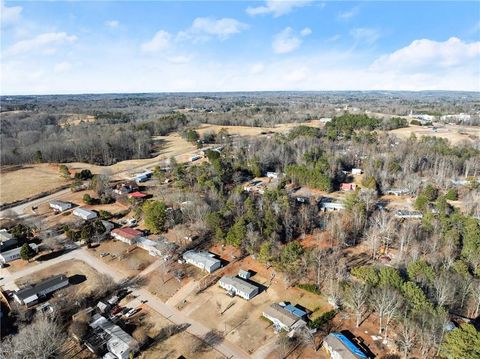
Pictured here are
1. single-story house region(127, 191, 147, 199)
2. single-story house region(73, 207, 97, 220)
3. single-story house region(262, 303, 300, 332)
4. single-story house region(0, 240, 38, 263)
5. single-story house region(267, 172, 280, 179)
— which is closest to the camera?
single-story house region(262, 303, 300, 332)

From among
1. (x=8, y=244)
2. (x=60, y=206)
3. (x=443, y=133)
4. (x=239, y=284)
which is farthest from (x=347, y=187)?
(x=443, y=133)

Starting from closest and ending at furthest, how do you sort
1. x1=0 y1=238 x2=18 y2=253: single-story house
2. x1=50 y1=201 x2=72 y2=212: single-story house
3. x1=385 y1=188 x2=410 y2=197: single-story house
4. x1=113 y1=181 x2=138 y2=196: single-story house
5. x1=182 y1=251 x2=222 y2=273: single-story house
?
x1=182 y1=251 x2=222 y2=273: single-story house → x1=0 y1=238 x2=18 y2=253: single-story house → x1=50 y1=201 x2=72 y2=212: single-story house → x1=385 y1=188 x2=410 y2=197: single-story house → x1=113 y1=181 x2=138 y2=196: single-story house

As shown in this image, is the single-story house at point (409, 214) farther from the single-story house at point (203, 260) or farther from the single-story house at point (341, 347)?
the single-story house at point (203, 260)

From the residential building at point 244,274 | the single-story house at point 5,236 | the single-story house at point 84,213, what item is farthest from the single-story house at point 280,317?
the single-story house at point 5,236

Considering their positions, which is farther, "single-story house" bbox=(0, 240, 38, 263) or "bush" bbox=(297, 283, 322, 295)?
"single-story house" bbox=(0, 240, 38, 263)

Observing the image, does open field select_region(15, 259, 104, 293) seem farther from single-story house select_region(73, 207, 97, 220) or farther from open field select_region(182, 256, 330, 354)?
A: single-story house select_region(73, 207, 97, 220)

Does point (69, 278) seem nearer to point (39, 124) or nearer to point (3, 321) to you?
point (3, 321)

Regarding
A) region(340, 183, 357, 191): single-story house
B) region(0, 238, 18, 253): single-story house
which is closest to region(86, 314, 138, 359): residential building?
region(0, 238, 18, 253): single-story house
